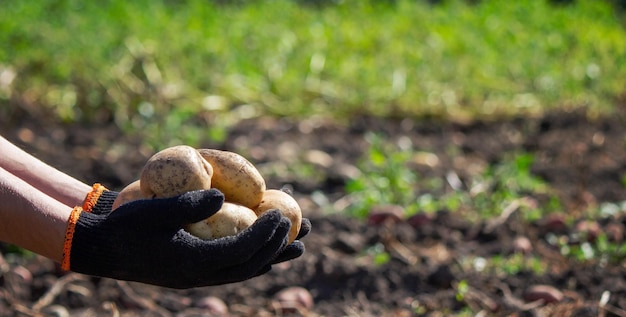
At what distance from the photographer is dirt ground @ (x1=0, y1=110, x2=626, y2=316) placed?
10.9ft

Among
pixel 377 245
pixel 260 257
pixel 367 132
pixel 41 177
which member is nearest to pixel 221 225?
pixel 260 257

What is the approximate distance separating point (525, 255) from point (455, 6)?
5.83m

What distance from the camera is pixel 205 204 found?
204cm

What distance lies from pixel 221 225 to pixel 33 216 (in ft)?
1.37

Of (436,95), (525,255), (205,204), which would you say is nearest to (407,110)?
(436,95)

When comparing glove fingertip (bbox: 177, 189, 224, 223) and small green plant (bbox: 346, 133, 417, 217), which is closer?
glove fingertip (bbox: 177, 189, 224, 223)

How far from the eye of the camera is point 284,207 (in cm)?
227

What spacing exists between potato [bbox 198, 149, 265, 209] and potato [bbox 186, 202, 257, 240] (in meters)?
0.10

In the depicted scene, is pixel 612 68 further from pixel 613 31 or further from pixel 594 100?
pixel 613 31

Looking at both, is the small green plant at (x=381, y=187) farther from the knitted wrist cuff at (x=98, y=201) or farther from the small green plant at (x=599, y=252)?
the knitted wrist cuff at (x=98, y=201)

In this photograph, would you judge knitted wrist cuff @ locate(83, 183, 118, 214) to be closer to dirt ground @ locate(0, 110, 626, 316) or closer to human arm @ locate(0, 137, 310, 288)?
human arm @ locate(0, 137, 310, 288)

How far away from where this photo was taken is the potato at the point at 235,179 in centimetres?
228

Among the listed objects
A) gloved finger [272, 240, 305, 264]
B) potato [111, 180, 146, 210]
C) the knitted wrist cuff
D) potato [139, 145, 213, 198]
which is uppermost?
potato [139, 145, 213, 198]

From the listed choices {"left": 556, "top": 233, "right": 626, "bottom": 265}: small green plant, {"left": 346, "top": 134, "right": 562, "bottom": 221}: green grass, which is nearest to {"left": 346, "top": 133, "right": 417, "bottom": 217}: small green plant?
{"left": 346, "top": 134, "right": 562, "bottom": 221}: green grass
